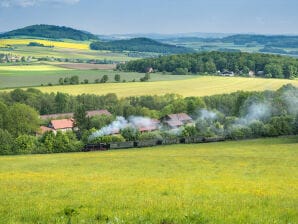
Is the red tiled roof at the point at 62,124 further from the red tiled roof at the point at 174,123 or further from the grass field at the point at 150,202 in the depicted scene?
the grass field at the point at 150,202

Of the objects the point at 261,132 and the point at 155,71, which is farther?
the point at 155,71

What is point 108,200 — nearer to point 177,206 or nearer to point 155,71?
point 177,206

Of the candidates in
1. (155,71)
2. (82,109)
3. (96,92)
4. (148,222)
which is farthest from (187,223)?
(155,71)

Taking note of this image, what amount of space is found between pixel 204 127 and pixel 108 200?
53.9 metres

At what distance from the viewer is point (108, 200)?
1542 cm

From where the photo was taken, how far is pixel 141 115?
283ft

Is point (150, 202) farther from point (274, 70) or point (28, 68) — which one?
point (28, 68)

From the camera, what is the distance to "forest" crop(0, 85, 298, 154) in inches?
2424

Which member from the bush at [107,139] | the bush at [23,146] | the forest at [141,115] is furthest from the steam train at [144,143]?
the bush at [23,146]

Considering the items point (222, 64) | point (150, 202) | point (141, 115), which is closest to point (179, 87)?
point (141, 115)

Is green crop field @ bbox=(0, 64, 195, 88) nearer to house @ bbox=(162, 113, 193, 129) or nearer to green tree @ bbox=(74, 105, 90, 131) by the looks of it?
green tree @ bbox=(74, 105, 90, 131)

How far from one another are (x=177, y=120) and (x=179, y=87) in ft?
130

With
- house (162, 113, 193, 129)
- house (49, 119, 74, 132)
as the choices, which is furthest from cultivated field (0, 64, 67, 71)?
house (162, 113, 193, 129)

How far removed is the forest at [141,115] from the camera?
6157 centimetres
